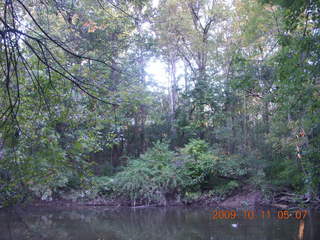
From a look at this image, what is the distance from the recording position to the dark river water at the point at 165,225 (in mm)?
7188

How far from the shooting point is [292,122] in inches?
365

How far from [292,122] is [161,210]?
17.9ft

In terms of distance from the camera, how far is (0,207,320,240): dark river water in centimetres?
719

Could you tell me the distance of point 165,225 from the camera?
873cm

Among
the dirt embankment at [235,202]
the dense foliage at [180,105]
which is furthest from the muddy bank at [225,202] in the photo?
the dense foliage at [180,105]

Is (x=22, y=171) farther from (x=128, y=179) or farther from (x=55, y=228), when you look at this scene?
(x=128, y=179)
